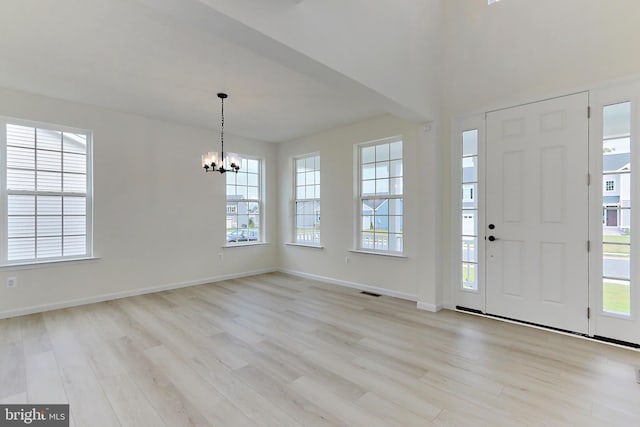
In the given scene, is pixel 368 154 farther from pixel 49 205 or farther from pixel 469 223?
pixel 49 205

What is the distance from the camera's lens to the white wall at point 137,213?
393 cm

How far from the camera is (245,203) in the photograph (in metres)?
6.14

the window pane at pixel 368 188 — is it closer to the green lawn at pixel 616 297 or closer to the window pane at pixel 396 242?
the window pane at pixel 396 242

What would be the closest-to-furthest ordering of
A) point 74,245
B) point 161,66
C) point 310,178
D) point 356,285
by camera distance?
point 161,66 → point 74,245 → point 356,285 → point 310,178

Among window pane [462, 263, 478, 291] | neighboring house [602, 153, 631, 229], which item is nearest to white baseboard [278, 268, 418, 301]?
window pane [462, 263, 478, 291]

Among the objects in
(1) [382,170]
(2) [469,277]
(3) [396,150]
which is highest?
(3) [396,150]

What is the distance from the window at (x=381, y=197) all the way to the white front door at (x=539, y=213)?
133 centimetres

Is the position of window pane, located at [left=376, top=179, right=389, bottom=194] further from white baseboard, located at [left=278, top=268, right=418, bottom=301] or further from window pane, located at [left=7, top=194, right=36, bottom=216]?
window pane, located at [left=7, top=194, right=36, bottom=216]

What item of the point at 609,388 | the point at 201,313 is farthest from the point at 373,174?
the point at 609,388

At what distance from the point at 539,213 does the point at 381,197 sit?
2120 mm

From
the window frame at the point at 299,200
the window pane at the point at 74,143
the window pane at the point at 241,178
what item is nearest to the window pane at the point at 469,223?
the window frame at the point at 299,200

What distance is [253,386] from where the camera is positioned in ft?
7.20

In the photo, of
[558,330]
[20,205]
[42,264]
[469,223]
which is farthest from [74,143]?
[558,330]

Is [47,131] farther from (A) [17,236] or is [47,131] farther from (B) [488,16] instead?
(B) [488,16]
